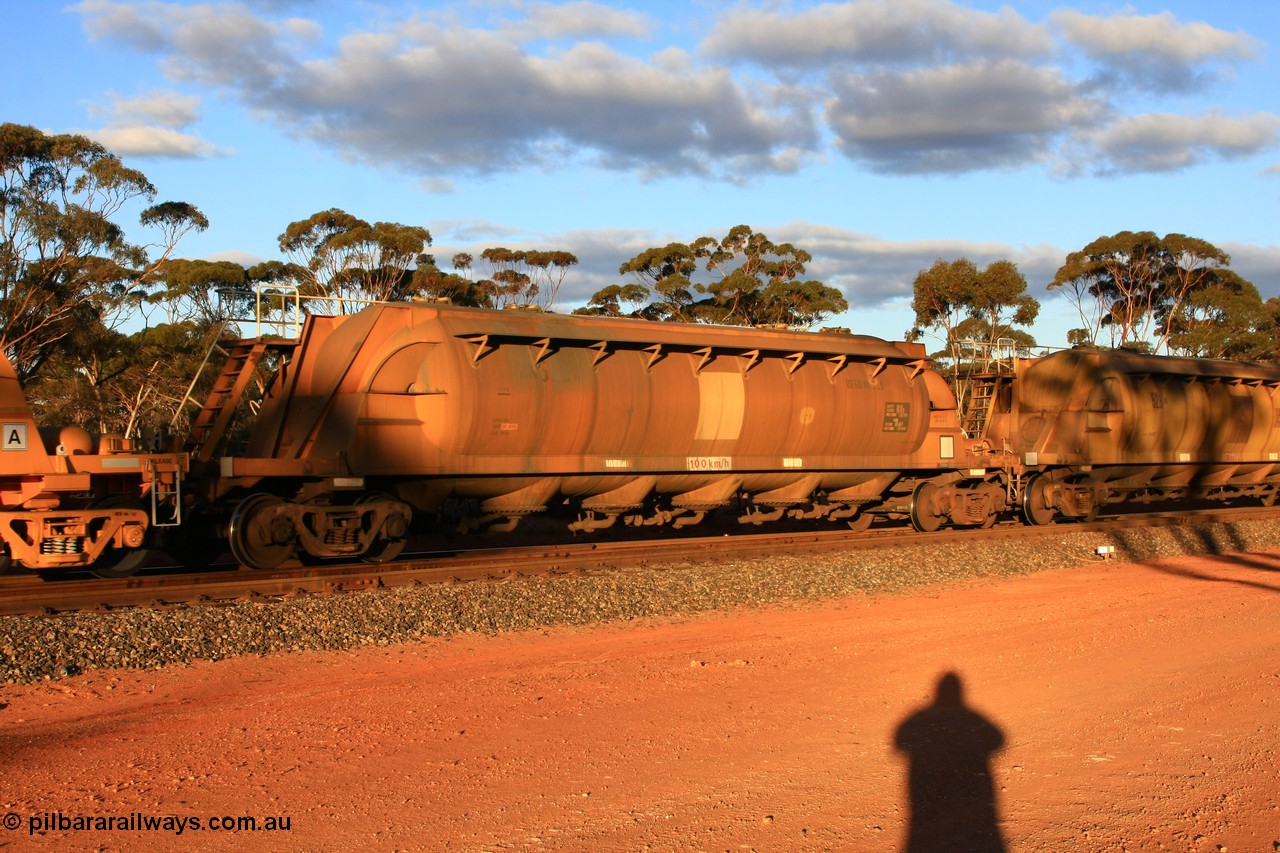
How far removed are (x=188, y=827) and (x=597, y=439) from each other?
992cm

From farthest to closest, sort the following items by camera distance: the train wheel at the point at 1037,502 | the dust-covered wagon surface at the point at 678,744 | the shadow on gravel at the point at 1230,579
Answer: the train wheel at the point at 1037,502 → the shadow on gravel at the point at 1230,579 → the dust-covered wagon surface at the point at 678,744

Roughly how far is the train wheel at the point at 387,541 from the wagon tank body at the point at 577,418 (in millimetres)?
139

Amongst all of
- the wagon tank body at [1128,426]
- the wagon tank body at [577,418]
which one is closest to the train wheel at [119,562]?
the wagon tank body at [577,418]

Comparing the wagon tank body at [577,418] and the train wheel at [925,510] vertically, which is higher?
the wagon tank body at [577,418]

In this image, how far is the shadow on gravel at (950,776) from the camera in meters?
5.49

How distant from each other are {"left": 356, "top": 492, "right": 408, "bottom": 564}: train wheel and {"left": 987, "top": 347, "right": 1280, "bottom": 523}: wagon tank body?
40.9ft

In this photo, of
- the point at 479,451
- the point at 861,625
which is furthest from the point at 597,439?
the point at 861,625

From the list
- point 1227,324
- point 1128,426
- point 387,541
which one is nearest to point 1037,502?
point 1128,426

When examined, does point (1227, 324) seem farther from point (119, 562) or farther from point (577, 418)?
point (119, 562)

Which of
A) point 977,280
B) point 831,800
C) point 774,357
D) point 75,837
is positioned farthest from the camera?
point 977,280

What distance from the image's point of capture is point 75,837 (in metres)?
5.38

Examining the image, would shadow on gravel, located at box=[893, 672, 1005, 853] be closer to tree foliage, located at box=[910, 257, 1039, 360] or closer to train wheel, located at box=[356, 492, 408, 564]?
train wheel, located at box=[356, 492, 408, 564]

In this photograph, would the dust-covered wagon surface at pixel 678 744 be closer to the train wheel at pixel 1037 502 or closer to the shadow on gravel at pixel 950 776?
the shadow on gravel at pixel 950 776

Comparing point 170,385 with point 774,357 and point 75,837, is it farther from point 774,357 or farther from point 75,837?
point 75,837
